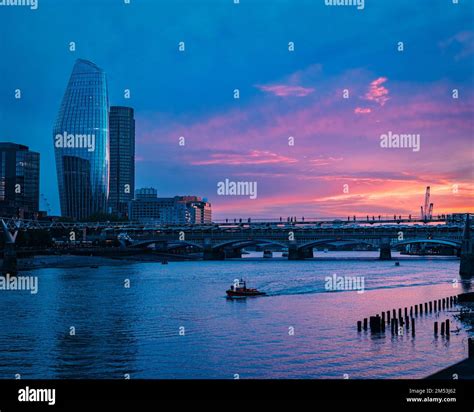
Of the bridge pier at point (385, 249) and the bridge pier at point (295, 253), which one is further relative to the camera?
the bridge pier at point (295, 253)

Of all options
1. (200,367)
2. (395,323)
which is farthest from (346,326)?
(200,367)

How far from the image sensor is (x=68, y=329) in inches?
1761

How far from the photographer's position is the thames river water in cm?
3225

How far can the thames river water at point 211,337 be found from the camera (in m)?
32.2

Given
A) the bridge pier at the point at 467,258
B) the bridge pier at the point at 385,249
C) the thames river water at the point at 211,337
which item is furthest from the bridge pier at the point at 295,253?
the thames river water at the point at 211,337

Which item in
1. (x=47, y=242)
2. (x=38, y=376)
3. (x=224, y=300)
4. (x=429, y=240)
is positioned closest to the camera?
(x=38, y=376)

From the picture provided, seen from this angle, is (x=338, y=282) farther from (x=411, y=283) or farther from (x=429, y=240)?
(x=429, y=240)

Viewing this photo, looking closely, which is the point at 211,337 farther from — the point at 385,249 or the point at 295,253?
the point at 385,249

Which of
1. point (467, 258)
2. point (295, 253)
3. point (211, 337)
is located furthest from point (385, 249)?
point (211, 337)

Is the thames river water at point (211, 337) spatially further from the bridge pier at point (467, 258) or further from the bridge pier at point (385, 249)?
the bridge pier at point (385, 249)

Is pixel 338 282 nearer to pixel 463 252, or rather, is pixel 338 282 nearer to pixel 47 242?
pixel 463 252
